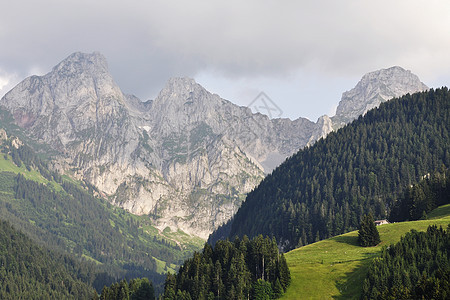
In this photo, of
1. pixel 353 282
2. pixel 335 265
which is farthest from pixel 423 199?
pixel 353 282

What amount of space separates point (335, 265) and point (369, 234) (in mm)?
21798

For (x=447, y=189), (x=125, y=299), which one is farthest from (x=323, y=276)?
(x=447, y=189)

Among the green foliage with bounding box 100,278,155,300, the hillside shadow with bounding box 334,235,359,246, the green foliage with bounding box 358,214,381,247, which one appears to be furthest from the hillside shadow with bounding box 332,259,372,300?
the green foliage with bounding box 100,278,155,300

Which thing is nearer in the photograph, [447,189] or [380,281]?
[380,281]

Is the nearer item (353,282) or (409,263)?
(409,263)

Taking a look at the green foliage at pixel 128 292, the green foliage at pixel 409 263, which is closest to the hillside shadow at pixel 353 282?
the green foliage at pixel 409 263

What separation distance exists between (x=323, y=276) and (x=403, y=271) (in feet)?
71.4

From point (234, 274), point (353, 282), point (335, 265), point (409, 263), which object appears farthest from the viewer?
point (234, 274)

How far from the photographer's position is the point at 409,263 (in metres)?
106

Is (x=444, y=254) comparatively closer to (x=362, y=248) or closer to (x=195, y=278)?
(x=362, y=248)

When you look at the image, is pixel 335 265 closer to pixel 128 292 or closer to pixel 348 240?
pixel 348 240

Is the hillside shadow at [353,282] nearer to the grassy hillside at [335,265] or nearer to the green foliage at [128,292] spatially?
the grassy hillside at [335,265]

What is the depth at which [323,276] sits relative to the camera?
117 metres

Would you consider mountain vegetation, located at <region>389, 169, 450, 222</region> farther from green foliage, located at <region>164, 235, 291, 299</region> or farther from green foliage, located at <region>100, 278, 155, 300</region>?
green foliage, located at <region>100, 278, 155, 300</region>
